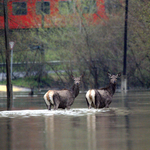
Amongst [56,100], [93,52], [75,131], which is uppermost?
[93,52]

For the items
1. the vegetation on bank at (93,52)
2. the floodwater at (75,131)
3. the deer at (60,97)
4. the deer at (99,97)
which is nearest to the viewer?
the floodwater at (75,131)

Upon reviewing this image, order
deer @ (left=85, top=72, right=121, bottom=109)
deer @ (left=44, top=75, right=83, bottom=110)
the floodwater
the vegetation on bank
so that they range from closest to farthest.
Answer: the floodwater → deer @ (left=44, top=75, right=83, bottom=110) → deer @ (left=85, top=72, right=121, bottom=109) → the vegetation on bank

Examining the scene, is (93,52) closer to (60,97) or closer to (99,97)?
(99,97)

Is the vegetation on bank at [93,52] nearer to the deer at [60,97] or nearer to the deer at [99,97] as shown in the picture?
the deer at [99,97]

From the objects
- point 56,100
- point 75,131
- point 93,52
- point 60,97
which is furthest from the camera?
point 93,52

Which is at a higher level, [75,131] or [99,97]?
[99,97]

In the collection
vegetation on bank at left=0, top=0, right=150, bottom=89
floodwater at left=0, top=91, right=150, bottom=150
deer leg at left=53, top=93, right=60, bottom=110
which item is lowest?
floodwater at left=0, top=91, right=150, bottom=150

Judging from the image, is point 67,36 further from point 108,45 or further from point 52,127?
point 52,127

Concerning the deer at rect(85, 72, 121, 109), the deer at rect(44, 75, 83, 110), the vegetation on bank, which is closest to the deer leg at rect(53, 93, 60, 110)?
the deer at rect(44, 75, 83, 110)

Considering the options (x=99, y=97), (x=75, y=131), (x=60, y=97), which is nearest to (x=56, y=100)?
(x=60, y=97)

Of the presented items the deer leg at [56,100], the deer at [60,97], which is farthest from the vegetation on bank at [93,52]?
the deer leg at [56,100]

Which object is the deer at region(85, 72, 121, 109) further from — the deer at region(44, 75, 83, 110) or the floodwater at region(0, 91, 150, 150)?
the floodwater at region(0, 91, 150, 150)

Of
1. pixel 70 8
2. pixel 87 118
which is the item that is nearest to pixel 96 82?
pixel 70 8

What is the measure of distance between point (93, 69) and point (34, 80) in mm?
6051
